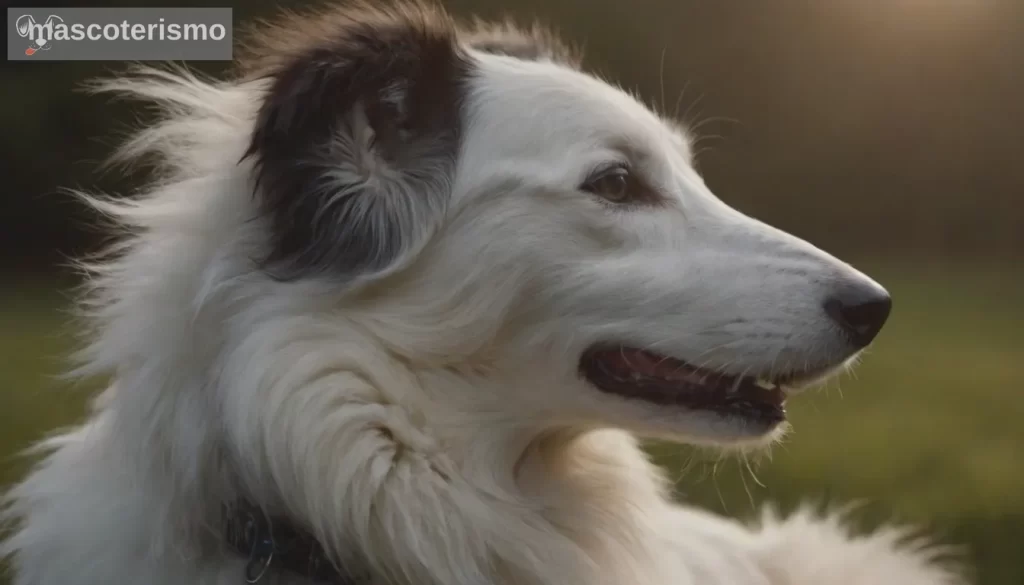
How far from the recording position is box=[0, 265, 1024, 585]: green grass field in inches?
129

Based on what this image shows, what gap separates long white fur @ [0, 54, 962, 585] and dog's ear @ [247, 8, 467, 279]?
4 centimetres

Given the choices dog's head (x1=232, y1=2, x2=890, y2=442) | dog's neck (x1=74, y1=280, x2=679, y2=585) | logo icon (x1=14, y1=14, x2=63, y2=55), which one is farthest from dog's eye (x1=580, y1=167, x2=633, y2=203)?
logo icon (x1=14, y1=14, x2=63, y2=55)

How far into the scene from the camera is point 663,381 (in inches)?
64.1

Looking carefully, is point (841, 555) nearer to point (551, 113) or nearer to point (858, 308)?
point (858, 308)

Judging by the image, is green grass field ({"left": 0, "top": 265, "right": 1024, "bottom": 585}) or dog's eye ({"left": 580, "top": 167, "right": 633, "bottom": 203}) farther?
green grass field ({"left": 0, "top": 265, "right": 1024, "bottom": 585})

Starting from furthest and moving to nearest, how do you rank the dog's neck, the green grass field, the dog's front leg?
the green grass field < the dog's front leg < the dog's neck

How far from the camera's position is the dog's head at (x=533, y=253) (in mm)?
1551

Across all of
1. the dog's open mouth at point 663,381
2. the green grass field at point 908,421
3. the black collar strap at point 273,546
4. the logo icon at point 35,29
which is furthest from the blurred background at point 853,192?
the black collar strap at point 273,546

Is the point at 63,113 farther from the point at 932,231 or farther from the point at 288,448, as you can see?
the point at 932,231

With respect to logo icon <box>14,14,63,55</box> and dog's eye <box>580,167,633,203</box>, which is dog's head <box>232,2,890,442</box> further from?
logo icon <box>14,14,63,55</box>

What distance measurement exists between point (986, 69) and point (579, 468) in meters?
3.95

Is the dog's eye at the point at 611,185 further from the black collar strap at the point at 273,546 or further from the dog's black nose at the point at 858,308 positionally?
the black collar strap at the point at 273,546

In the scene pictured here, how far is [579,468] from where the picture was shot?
71.3 inches

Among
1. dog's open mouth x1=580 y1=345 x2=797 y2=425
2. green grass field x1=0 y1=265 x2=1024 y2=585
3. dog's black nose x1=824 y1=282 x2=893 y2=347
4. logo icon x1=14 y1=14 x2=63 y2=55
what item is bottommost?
green grass field x1=0 y1=265 x2=1024 y2=585
